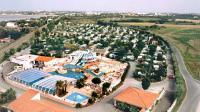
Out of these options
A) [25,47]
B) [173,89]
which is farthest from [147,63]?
[25,47]

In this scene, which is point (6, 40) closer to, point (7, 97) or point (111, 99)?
point (7, 97)

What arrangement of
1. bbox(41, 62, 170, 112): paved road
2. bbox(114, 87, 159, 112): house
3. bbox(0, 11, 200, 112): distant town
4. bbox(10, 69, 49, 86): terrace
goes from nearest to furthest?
bbox(114, 87, 159, 112): house → bbox(41, 62, 170, 112): paved road → bbox(0, 11, 200, 112): distant town → bbox(10, 69, 49, 86): terrace

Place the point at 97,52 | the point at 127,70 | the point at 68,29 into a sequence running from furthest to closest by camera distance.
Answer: the point at 68,29, the point at 97,52, the point at 127,70

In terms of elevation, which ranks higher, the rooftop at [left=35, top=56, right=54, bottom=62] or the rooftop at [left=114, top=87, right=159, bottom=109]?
the rooftop at [left=114, top=87, right=159, bottom=109]

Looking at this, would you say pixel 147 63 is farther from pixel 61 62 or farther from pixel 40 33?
pixel 40 33

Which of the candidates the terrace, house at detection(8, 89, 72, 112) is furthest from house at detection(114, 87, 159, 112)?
the terrace

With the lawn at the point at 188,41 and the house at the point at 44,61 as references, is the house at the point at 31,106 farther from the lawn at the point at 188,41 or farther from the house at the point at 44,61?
the lawn at the point at 188,41

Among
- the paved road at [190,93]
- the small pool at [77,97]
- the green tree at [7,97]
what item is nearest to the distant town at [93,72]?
the small pool at [77,97]

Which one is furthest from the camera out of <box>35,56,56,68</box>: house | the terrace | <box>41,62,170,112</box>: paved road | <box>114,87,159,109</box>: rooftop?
<box>35,56,56,68</box>: house

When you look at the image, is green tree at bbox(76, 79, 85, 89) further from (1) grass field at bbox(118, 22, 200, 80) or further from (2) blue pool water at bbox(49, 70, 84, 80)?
(1) grass field at bbox(118, 22, 200, 80)
